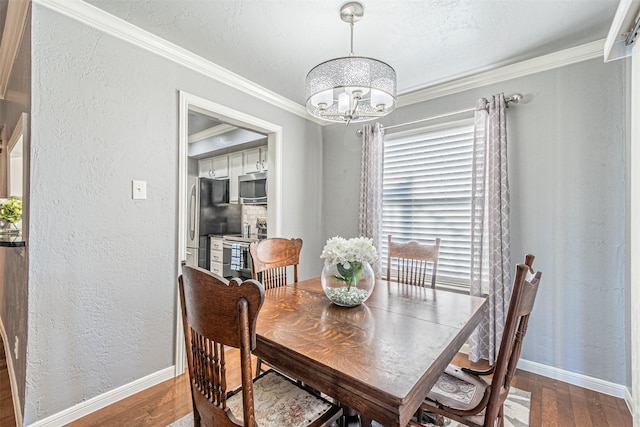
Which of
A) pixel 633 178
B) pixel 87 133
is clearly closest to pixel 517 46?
pixel 633 178

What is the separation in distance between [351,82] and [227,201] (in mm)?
3538

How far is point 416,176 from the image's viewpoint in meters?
3.02

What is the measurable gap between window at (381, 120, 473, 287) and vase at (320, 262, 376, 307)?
151 centimetres

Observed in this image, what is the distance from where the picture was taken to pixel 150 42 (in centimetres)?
211

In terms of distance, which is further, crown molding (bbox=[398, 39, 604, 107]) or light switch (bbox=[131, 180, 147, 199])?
crown molding (bbox=[398, 39, 604, 107])

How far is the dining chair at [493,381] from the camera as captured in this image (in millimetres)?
994

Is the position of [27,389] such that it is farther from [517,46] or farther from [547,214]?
[517,46]

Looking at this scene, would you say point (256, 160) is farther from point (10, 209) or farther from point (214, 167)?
point (10, 209)

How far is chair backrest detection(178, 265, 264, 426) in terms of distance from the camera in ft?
2.71

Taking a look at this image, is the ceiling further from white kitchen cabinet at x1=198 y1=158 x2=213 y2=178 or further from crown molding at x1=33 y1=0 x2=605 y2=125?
white kitchen cabinet at x1=198 y1=158 x2=213 y2=178

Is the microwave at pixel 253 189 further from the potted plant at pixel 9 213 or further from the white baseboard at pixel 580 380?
the white baseboard at pixel 580 380

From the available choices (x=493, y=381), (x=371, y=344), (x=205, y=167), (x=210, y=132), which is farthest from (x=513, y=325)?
(x=205, y=167)

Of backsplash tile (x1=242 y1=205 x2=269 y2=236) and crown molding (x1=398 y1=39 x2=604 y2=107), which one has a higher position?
crown molding (x1=398 y1=39 x2=604 y2=107)

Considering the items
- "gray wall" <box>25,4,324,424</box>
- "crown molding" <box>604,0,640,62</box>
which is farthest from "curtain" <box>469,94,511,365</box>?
"gray wall" <box>25,4,324,424</box>
